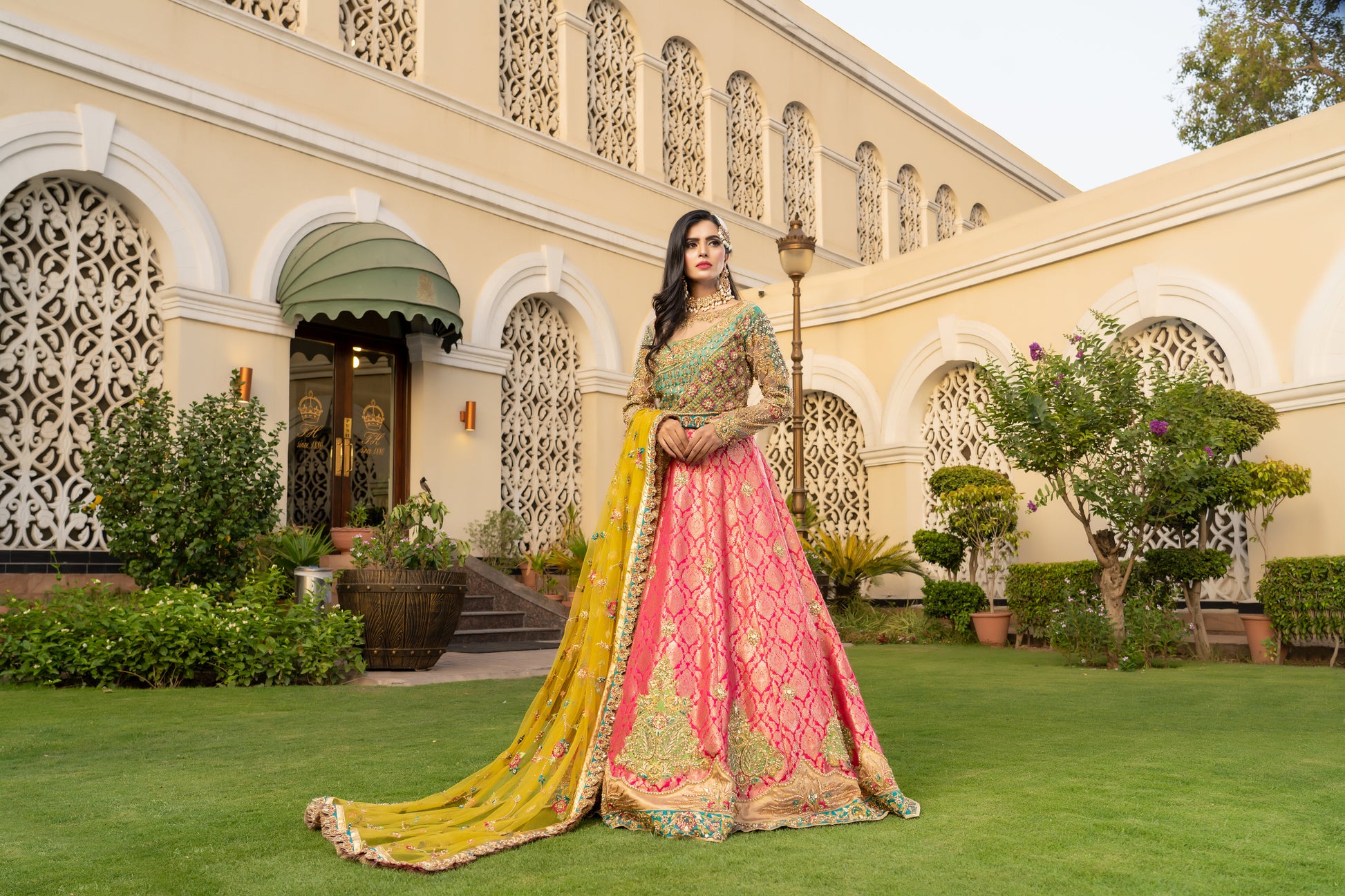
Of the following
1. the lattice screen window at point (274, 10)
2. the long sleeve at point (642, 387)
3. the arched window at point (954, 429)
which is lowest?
the long sleeve at point (642, 387)

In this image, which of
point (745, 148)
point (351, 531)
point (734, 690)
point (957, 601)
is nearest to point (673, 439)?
point (734, 690)

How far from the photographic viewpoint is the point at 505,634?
9977mm

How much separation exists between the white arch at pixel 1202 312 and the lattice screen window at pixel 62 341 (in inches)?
341

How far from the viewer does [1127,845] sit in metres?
2.79

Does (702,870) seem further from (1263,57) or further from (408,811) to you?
(1263,57)

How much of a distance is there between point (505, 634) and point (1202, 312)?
Answer: 7.09 metres

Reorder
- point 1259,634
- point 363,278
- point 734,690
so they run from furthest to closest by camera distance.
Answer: point 363,278, point 1259,634, point 734,690

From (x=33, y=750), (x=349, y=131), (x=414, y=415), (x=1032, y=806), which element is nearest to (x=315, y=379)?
(x=414, y=415)

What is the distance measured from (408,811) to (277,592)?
495 cm

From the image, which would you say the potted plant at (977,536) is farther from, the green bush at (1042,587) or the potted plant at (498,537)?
the potted plant at (498,537)

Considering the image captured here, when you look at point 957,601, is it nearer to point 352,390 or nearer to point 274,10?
point 352,390

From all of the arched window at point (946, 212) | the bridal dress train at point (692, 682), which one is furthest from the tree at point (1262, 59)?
the bridal dress train at point (692, 682)

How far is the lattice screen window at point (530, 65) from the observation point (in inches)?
488

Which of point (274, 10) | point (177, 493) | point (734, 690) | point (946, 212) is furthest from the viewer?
point (946, 212)
